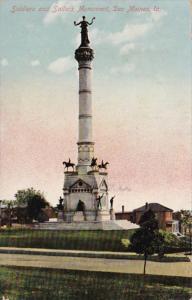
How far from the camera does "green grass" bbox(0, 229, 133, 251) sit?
25.9 m

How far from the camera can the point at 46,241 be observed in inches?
1089

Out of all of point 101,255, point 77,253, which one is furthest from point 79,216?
point 101,255

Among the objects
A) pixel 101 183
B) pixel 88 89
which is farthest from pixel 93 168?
pixel 88 89

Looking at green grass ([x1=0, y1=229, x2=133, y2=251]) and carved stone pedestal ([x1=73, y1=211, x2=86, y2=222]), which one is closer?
green grass ([x1=0, y1=229, x2=133, y2=251])

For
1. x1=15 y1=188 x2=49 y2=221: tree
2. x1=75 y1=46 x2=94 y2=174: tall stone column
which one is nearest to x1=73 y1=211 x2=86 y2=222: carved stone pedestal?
x1=75 y1=46 x2=94 y2=174: tall stone column

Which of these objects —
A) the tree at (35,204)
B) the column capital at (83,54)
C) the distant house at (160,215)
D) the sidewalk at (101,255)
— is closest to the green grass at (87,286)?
the sidewalk at (101,255)

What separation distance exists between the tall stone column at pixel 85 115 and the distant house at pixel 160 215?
651 cm

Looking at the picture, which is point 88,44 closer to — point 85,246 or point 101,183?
point 101,183

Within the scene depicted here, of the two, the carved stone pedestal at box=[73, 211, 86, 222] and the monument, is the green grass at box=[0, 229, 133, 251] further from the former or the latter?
the monument

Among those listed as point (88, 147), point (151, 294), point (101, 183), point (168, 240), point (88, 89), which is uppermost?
point (88, 89)

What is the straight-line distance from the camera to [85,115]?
36281 mm

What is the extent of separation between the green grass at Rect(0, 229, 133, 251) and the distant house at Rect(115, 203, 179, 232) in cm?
1074

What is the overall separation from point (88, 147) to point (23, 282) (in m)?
21.1

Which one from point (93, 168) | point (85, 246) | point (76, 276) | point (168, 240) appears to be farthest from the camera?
point (93, 168)
